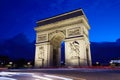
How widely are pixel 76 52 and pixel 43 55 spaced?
227 inches

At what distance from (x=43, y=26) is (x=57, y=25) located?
9.05 ft

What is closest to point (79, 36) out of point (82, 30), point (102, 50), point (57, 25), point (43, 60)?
point (82, 30)

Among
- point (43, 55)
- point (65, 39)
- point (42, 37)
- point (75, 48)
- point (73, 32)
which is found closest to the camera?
point (75, 48)

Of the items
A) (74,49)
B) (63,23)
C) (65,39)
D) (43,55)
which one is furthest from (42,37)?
(74,49)

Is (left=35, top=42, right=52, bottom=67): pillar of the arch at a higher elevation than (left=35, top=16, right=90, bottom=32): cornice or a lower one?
lower

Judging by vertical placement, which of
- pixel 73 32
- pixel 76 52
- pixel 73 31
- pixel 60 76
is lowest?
pixel 60 76

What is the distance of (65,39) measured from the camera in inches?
814

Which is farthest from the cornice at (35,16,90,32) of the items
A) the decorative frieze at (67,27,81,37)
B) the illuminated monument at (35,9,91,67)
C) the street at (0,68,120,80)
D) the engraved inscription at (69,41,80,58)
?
the street at (0,68,120,80)

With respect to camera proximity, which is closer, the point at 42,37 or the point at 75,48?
the point at 75,48

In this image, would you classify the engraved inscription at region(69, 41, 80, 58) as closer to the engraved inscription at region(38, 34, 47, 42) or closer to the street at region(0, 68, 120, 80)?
the engraved inscription at region(38, 34, 47, 42)

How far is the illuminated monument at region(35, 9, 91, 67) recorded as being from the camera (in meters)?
19.1

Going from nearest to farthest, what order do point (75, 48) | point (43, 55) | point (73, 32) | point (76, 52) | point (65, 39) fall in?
point (76, 52), point (75, 48), point (73, 32), point (65, 39), point (43, 55)

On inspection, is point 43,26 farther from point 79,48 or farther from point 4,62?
point 4,62

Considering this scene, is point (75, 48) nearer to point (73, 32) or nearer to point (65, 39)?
point (65, 39)
